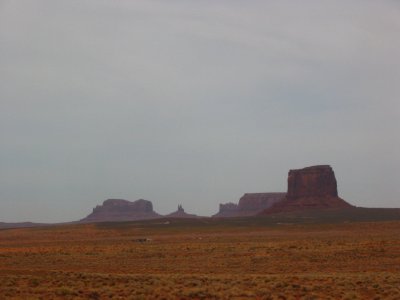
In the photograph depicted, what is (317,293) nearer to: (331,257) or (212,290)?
(212,290)

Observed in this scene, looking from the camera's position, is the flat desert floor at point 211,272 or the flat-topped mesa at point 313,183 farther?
the flat-topped mesa at point 313,183

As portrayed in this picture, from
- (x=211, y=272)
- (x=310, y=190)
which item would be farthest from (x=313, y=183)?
(x=211, y=272)

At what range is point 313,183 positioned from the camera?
155750 mm

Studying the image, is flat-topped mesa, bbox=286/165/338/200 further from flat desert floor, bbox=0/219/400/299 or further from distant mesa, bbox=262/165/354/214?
flat desert floor, bbox=0/219/400/299

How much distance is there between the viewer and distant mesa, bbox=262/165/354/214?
14900cm

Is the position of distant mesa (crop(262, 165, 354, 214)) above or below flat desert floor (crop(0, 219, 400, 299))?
above

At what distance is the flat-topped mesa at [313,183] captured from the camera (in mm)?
154500

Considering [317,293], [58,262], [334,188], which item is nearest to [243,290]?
[317,293]

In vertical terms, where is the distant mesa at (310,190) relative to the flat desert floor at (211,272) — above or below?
above

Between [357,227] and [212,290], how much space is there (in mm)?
62362

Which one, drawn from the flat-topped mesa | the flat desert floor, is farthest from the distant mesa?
the flat desert floor

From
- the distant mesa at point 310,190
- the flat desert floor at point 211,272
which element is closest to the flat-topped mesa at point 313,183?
the distant mesa at point 310,190

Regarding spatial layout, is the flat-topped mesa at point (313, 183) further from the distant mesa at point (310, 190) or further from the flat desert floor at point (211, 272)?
the flat desert floor at point (211, 272)

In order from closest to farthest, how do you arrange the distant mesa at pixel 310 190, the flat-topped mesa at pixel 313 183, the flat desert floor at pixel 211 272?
the flat desert floor at pixel 211 272
the distant mesa at pixel 310 190
the flat-topped mesa at pixel 313 183
